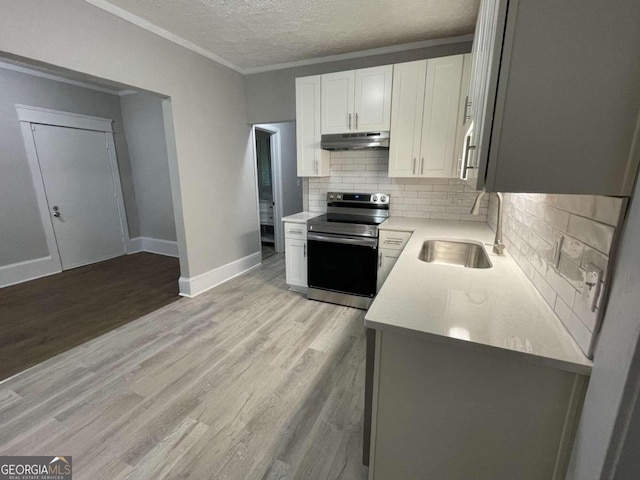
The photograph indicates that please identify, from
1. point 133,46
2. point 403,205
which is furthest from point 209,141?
point 403,205

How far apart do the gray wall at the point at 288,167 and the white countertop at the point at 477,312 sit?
361 cm

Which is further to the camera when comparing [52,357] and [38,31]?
[52,357]

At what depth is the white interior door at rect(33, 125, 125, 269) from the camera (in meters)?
3.89

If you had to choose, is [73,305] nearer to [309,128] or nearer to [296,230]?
[296,230]

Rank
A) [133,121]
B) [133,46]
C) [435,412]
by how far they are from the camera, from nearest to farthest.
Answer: [435,412]
[133,46]
[133,121]

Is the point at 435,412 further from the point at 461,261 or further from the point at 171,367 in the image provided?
the point at 171,367

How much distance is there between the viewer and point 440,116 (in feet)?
8.28

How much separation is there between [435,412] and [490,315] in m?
0.40

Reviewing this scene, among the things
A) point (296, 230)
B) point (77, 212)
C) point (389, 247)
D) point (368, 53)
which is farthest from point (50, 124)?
point (389, 247)

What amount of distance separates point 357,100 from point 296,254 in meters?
1.75

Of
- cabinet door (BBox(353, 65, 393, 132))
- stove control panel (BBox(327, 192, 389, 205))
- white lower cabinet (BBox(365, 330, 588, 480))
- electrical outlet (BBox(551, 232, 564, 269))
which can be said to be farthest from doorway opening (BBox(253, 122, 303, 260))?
electrical outlet (BBox(551, 232, 564, 269))

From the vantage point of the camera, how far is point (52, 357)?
7.13 feet

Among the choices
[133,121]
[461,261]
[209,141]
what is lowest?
[461,261]

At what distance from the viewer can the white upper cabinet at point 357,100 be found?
268 cm
